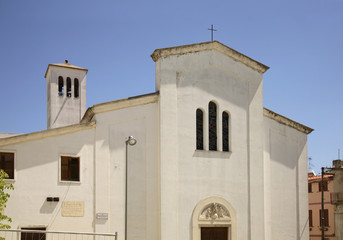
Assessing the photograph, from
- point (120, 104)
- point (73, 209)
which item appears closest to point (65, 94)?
point (120, 104)

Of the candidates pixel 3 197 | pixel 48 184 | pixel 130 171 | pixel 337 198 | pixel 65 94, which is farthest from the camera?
pixel 337 198

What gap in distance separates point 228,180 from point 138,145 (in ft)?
16.6

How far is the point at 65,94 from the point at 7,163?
19351 mm

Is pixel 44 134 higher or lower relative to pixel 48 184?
higher

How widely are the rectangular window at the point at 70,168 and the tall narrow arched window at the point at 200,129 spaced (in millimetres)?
6076

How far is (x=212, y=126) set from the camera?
24.4 metres

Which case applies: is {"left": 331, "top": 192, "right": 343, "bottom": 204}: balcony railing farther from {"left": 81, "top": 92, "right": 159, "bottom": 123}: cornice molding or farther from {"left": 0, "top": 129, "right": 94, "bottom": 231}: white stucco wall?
{"left": 0, "top": 129, "right": 94, "bottom": 231}: white stucco wall

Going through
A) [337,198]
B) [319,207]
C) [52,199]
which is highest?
[52,199]

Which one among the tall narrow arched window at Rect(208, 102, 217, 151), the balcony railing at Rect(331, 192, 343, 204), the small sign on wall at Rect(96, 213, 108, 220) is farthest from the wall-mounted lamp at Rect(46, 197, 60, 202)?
the balcony railing at Rect(331, 192, 343, 204)

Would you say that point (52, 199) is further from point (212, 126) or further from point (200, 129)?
point (212, 126)

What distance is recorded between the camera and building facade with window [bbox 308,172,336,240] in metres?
48.4

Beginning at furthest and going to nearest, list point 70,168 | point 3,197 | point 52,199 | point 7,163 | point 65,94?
point 65,94, point 70,168, point 52,199, point 7,163, point 3,197

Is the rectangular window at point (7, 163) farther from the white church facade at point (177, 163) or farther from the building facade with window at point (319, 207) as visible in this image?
the building facade with window at point (319, 207)

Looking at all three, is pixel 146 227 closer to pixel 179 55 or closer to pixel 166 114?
pixel 166 114
